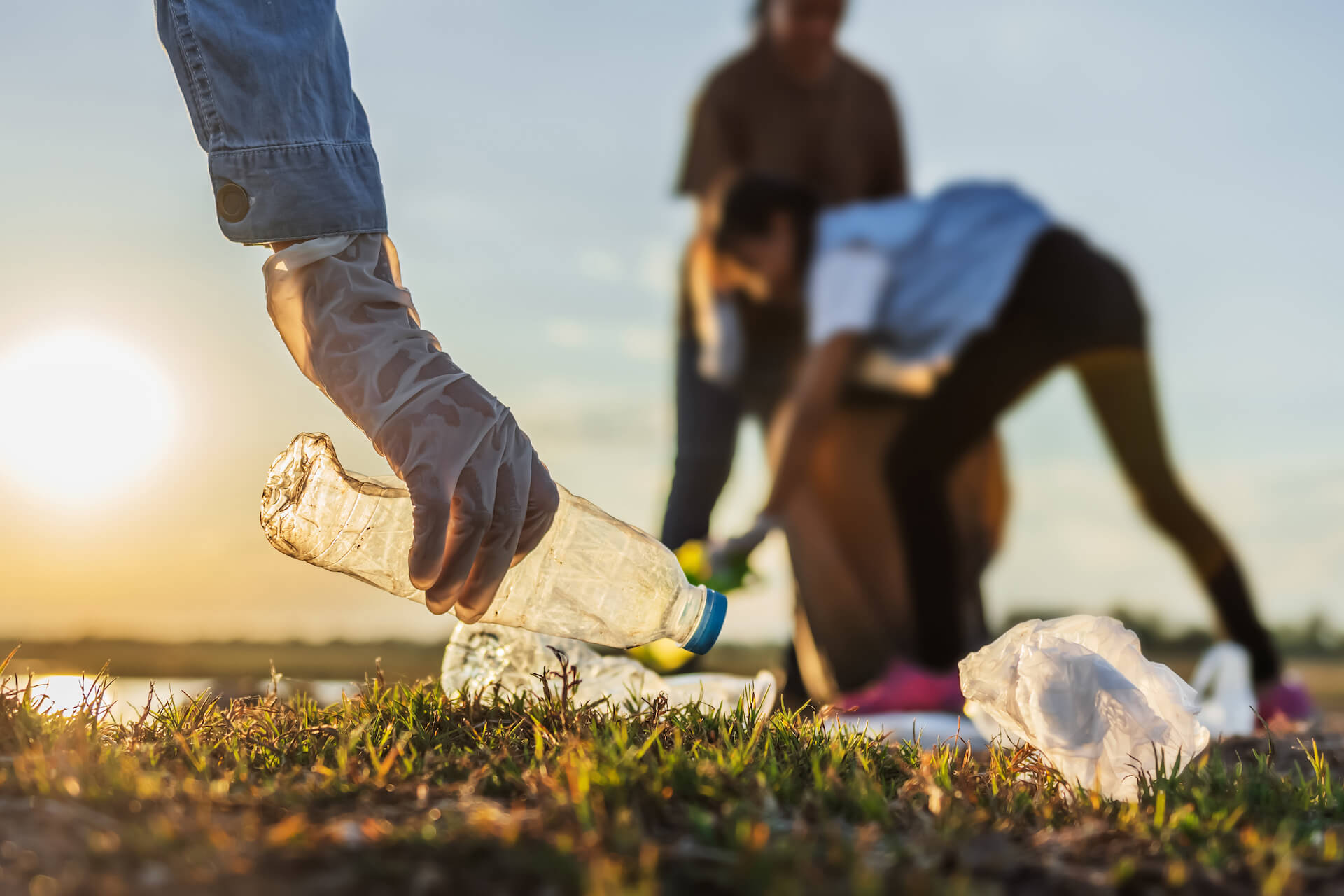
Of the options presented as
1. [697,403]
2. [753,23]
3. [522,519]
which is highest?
[753,23]

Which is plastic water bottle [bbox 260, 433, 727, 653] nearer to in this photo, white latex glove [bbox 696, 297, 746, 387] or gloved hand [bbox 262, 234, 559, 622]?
gloved hand [bbox 262, 234, 559, 622]

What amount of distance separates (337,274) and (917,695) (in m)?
3.85

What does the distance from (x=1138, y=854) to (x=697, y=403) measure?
4.97m

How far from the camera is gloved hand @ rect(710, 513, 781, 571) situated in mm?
4859

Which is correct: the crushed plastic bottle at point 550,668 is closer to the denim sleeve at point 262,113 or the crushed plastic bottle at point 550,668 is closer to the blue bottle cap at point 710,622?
the blue bottle cap at point 710,622

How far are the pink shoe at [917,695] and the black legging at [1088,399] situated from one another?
0.47ft

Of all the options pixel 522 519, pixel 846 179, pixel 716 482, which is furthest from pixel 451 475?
pixel 846 179

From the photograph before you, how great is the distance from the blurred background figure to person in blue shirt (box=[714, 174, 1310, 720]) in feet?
2.31

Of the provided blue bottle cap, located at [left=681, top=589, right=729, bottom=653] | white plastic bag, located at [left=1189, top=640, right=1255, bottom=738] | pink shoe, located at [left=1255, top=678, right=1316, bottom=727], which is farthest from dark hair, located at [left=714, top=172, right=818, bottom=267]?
blue bottle cap, located at [left=681, top=589, right=729, bottom=653]

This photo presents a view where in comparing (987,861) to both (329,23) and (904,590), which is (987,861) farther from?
(904,590)

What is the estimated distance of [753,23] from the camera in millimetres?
6785

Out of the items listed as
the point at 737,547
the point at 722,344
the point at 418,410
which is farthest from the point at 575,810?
the point at 722,344

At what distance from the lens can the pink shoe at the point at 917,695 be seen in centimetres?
488

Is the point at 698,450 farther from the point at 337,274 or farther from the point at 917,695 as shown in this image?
the point at 337,274
